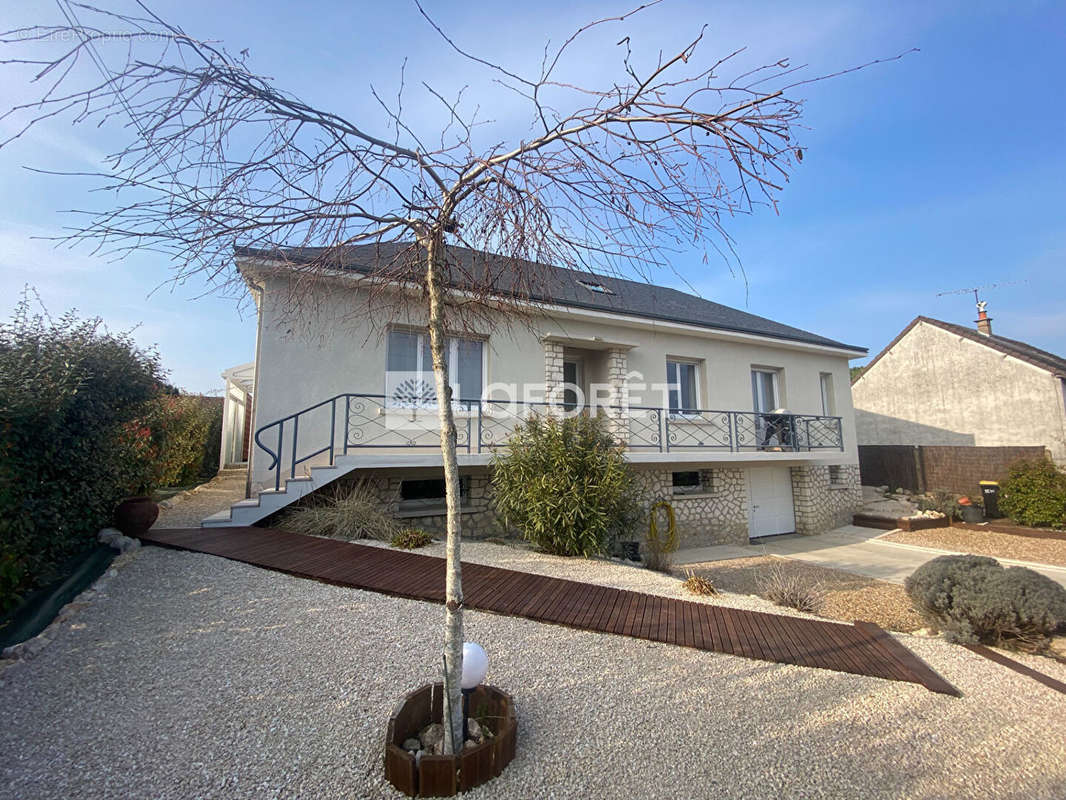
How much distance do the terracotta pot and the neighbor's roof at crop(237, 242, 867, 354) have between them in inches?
139

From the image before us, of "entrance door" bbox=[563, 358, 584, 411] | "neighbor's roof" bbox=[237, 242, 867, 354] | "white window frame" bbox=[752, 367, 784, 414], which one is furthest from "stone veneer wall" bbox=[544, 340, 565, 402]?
"white window frame" bbox=[752, 367, 784, 414]

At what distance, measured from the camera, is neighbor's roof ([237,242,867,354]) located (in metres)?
2.83

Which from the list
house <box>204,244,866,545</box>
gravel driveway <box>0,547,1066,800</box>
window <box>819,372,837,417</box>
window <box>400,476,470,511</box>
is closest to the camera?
gravel driveway <box>0,547,1066,800</box>

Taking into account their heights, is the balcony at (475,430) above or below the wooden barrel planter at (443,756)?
above

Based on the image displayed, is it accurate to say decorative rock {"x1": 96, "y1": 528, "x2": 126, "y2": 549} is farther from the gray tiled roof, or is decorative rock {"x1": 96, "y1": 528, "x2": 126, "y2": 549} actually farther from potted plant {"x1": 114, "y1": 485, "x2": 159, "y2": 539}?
the gray tiled roof

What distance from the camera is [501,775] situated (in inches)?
81.7

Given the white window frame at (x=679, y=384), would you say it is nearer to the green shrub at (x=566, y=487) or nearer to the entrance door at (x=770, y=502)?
the entrance door at (x=770, y=502)

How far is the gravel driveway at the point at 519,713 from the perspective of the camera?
6.72 ft

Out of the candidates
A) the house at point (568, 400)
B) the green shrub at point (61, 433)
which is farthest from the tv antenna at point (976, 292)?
the green shrub at point (61, 433)

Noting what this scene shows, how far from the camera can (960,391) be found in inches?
595

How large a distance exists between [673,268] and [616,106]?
32.2 inches

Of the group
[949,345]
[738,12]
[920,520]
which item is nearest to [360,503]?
[738,12]

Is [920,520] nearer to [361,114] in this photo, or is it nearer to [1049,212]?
[1049,212]

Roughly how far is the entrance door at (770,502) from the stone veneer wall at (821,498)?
0.59ft
